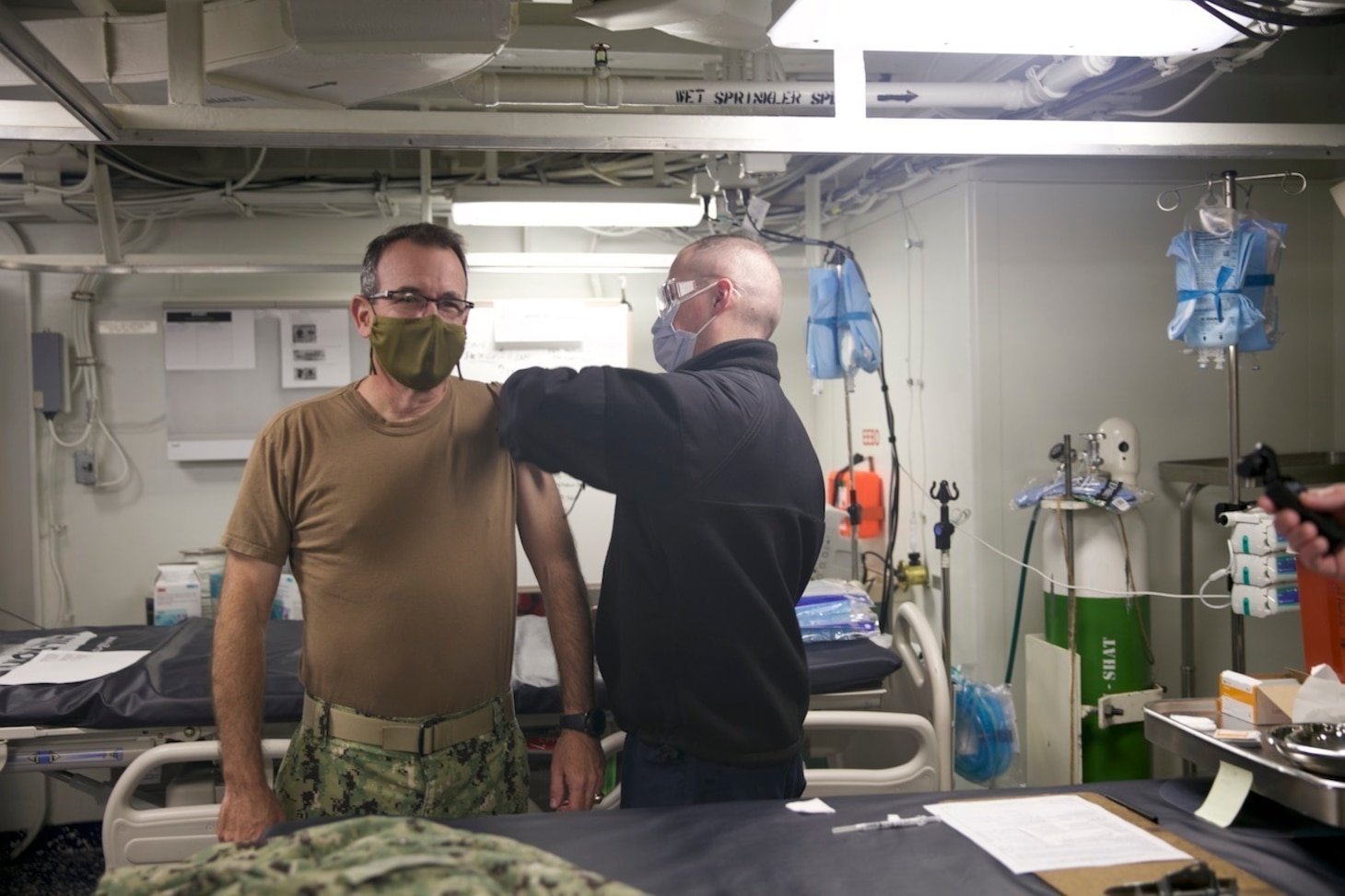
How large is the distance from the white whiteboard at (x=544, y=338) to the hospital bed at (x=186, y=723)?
1762 millimetres

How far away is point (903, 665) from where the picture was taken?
299cm

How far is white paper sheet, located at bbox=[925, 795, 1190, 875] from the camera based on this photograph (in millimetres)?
1467

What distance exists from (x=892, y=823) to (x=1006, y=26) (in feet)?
4.43

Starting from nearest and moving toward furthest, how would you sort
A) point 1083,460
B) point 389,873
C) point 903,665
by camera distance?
point 389,873 → point 903,665 → point 1083,460

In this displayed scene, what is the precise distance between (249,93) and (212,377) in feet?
9.38

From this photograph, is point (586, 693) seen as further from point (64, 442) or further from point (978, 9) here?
point (64, 442)

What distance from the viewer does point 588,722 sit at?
2.09 m

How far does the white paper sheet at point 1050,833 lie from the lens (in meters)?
1.47

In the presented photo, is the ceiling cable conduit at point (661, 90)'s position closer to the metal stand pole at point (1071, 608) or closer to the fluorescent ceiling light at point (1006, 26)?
the fluorescent ceiling light at point (1006, 26)

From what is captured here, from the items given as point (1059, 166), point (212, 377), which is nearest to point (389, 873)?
point (1059, 166)

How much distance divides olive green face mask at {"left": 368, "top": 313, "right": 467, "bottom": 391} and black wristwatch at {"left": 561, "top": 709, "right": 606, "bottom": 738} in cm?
75

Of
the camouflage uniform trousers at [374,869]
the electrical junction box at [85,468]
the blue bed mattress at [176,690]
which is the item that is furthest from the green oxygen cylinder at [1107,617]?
the electrical junction box at [85,468]

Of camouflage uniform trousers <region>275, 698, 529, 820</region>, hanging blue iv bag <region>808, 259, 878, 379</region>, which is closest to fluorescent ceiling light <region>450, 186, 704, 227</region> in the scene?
hanging blue iv bag <region>808, 259, 878, 379</region>

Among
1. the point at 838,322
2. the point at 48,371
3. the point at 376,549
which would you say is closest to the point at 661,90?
the point at 838,322
